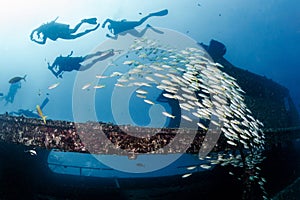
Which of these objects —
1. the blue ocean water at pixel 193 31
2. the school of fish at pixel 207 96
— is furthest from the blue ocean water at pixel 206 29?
the school of fish at pixel 207 96

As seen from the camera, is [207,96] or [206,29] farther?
[206,29]

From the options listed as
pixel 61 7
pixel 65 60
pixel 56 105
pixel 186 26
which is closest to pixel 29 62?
pixel 56 105

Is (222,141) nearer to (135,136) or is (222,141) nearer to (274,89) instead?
(135,136)

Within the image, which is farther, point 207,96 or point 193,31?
point 193,31

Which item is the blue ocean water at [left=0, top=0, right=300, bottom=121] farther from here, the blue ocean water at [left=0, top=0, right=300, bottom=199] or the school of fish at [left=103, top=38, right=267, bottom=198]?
the school of fish at [left=103, top=38, right=267, bottom=198]

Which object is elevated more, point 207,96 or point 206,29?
point 206,29

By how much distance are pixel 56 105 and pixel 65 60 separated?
10170cm

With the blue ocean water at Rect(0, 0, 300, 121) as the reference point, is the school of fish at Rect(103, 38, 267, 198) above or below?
below

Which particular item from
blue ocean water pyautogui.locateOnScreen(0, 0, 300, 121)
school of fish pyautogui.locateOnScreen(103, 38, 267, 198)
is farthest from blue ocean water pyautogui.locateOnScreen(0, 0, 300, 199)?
school of fish pyautogui.locateOnScreen(103, 38, 267, 198)

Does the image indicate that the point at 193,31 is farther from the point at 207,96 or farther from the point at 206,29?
the point at 207,96

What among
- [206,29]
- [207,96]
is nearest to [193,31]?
[206,29]

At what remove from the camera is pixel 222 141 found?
4.64 metres

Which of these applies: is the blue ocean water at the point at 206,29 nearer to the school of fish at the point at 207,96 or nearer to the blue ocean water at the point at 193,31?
the blue ocean water at the point at 193,31

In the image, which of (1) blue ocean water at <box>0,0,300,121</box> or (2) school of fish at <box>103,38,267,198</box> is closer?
(2) school of fish at <box>103,38,267,198</box>
